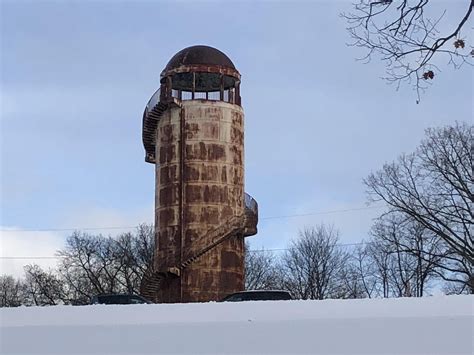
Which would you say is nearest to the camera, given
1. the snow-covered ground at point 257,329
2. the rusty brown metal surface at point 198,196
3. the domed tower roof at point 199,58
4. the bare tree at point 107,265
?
the snow-covered ground at point 257,329

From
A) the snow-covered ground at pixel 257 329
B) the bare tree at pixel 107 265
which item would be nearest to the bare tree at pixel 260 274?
the bare tree at pixel 107 265

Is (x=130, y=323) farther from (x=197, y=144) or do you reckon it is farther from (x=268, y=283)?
(x=268, y=283)

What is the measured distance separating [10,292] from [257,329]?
59.0 meters

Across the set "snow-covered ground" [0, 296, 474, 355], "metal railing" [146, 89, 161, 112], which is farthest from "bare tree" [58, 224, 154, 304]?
"snow-covered ground" [0, 296, 474, 355]

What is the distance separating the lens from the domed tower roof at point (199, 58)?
34031mm

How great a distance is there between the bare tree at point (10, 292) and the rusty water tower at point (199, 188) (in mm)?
30102

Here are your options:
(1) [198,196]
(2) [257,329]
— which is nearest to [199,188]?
(1) [198,196]

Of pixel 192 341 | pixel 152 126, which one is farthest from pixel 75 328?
pixel 152 126

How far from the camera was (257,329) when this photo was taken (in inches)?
400

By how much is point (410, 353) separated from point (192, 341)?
2.56 m

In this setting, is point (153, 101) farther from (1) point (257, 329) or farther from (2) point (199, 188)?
(1) point (257, 329)

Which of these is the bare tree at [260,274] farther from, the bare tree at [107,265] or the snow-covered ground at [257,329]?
the snow-covered ground at [257,329]

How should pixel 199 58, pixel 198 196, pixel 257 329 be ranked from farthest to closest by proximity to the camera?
1. pixel 199 58
2. pixel 198 196
3. pixel 257 329

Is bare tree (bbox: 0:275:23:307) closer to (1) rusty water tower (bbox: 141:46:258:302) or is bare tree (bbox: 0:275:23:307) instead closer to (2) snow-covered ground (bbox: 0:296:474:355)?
(1) rusty water tower (bbox: 141:46:258:302)
